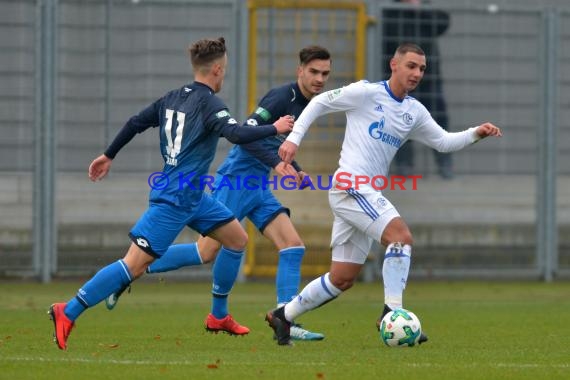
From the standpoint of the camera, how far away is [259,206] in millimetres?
10359

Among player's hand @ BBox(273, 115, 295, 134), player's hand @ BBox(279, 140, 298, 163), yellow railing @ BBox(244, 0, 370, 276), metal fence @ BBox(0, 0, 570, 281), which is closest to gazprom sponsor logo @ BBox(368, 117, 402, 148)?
player's hand @ BBox(279, 140, 298, 163)

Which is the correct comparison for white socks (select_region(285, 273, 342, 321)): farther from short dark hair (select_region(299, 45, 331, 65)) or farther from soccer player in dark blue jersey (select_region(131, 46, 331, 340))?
short dark hair (select_region(299, 45, 331, 65))

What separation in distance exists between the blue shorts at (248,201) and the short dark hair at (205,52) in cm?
165

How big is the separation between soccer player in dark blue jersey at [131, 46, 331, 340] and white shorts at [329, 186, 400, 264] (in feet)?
2.81

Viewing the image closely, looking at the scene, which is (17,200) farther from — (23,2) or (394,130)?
(394,130)

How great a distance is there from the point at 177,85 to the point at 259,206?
22.2ft

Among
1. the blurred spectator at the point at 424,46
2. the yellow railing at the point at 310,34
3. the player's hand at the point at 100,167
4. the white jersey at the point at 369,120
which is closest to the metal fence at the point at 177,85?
the yellow railing at the point at 310,34

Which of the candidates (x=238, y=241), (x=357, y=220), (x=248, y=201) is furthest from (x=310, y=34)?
(x=357, y=220)

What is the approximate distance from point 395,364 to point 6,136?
32.7 ft

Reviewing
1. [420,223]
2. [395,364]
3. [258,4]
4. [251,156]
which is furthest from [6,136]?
[395,364]

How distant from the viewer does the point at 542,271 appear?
1755 cm

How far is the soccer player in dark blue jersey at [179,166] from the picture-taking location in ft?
27.6

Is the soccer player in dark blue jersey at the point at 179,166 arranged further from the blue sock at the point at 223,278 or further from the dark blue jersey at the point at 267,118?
the dark blue jersey at the point at 267,118

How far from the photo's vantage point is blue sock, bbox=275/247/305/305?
10.0 meters
